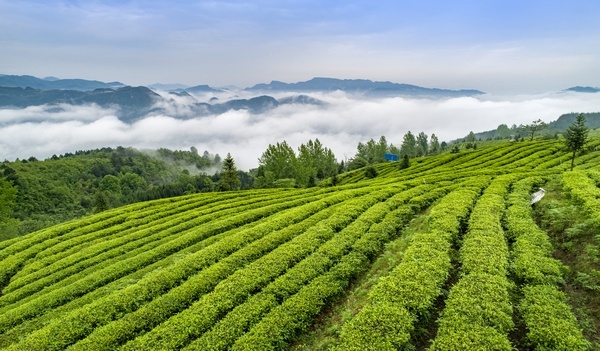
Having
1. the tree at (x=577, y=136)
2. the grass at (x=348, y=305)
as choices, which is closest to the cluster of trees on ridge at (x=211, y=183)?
the tree at (x=577, y=136)

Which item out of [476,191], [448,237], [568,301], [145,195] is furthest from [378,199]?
[145,195]

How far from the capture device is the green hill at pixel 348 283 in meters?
13.2

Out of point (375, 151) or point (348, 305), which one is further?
point (375, 151)

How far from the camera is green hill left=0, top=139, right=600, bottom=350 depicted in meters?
13.2

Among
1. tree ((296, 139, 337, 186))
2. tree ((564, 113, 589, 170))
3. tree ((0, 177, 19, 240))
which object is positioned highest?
tree ((564, 113, 589, 170))

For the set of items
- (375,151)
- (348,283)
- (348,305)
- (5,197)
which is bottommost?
(5,197)

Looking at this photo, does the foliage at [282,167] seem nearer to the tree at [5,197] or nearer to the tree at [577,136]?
the tree at [5,197]

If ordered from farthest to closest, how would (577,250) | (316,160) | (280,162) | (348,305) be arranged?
(316,160), (280,162), (577,250), (348,305)

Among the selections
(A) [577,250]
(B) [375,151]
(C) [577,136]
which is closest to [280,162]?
(B) [375,151]

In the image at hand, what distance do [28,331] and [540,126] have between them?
159 meters

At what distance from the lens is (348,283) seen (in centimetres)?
1803

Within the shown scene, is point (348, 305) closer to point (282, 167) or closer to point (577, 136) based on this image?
point (577, 136)

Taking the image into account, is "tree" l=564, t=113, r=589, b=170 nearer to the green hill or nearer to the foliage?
the green hill

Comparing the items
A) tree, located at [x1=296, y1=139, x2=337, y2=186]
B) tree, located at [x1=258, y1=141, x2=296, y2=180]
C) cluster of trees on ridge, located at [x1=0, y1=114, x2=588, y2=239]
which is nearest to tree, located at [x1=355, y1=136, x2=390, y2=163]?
cluster of trees on ridge, located at [x1=0, y1=114, x2=588, y2=239]
